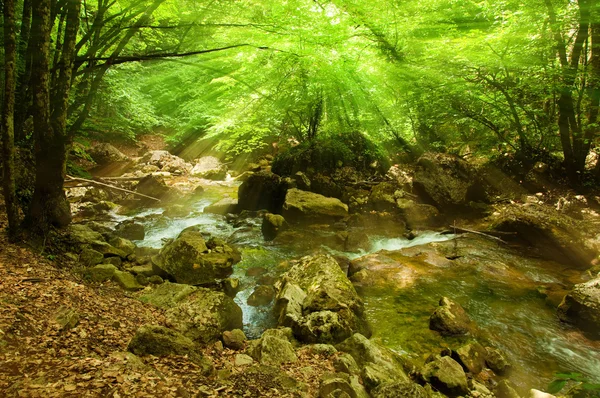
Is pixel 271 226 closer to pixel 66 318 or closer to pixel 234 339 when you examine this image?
pixel 234 339

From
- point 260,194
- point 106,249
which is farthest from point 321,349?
point 260,194

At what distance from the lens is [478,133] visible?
1456 cm

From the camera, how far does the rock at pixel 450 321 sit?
572 centimetres

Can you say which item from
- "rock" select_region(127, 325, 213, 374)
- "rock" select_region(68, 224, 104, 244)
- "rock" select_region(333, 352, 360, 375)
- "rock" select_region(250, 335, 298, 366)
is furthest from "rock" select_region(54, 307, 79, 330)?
"rock" select_region(68, 224, 104, 244)

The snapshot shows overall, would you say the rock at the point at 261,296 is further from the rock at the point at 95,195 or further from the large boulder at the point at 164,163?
the large boulder at the point at 164,163

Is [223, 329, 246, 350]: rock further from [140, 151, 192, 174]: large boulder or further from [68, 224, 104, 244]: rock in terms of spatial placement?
[140, 151, 192, 174]: large boulder

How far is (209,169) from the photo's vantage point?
838 inches

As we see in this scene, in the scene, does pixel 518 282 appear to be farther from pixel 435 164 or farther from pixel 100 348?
pixel 100 348

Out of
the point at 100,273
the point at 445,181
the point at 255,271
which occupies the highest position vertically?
the point at 445,181

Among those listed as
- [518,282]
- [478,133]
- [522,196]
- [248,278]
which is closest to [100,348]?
[248,278]

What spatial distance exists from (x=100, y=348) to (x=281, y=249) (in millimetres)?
6777

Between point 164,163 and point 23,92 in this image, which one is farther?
point 164,163

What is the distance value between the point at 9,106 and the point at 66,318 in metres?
3.76

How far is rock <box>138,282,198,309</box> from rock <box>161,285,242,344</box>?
127 millimetres
